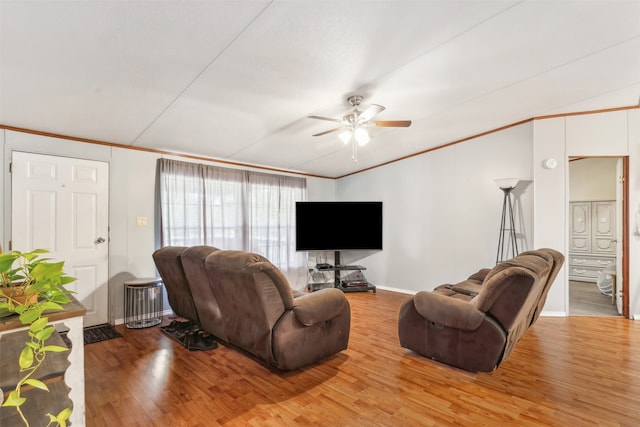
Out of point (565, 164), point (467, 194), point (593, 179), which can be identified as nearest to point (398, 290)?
point (467, 194)

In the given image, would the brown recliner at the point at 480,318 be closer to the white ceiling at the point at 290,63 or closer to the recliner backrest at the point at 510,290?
the recliner backrest at the point at 510,290

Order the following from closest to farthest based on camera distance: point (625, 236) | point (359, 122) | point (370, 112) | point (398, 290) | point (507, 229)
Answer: point (370, 112) < point (359, 122) < point (625, 236) < point (507, 229) < point (398, 290)

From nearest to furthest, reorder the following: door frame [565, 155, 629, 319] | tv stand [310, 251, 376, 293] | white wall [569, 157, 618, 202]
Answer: door frame [565, 155, 629, 319] → tv stand [310, 251, 376, 293] → white wall [569, 157, 618, 202]

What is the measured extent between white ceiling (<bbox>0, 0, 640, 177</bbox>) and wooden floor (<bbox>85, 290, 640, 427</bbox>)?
2.39m

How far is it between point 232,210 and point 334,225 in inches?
72.6

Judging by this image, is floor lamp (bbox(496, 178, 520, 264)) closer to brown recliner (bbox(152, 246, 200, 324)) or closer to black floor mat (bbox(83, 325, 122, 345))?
brown recliner (bbox(152, 246, 200, 324))

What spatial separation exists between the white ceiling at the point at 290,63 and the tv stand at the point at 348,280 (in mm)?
2750

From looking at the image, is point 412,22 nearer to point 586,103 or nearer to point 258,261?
point 258,261

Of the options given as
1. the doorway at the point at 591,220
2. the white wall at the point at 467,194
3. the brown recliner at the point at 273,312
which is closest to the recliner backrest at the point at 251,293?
the brown recliner at the point at 273,312

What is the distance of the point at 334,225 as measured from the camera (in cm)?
580

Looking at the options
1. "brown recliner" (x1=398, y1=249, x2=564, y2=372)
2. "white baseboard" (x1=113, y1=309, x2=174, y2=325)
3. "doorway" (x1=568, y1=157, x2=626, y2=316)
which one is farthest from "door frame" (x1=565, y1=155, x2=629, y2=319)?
"white baseboard" (x1=113, y1=309, x2=174, y2=325)

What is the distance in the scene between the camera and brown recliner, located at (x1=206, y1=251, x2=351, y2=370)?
240 centimetres

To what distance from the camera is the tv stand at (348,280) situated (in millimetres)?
5664

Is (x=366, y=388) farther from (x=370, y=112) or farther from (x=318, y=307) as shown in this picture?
(x=370, y=112)
